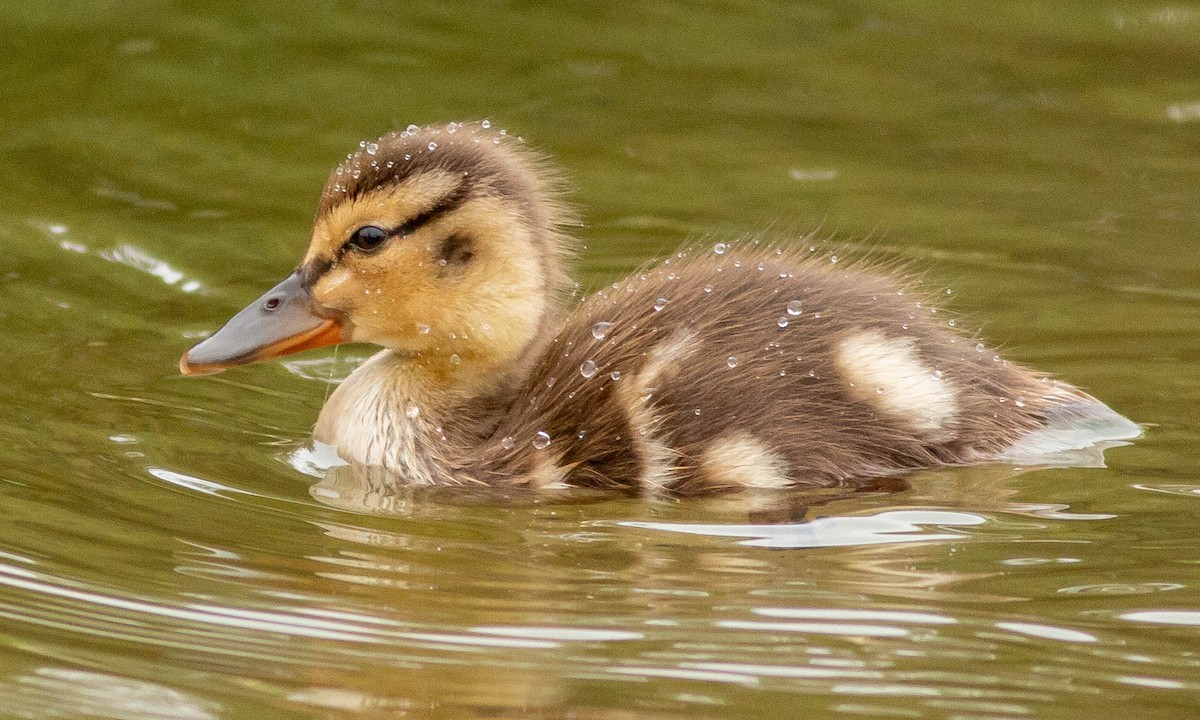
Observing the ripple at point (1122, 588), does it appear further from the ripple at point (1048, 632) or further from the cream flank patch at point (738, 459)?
the cream flank patch at point (738, 459)

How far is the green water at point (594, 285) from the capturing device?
2641mm

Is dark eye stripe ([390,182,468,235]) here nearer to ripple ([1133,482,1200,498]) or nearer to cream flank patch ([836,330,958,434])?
cream flank patch ([836,330,958,434])

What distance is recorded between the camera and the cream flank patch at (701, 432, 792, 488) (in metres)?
3.53

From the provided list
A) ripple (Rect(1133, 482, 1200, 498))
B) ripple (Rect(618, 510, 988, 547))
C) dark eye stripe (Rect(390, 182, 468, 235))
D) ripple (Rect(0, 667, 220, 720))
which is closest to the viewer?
ripple (Rect(0, 667, 220, 720))

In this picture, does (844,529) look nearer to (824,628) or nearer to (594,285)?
(824,628)

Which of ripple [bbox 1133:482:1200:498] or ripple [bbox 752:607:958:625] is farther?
ripple [bbox 1133:482:1200:498]

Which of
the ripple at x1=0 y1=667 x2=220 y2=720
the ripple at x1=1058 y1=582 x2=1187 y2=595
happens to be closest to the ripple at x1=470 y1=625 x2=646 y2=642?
the ripple at x1=0 y1=667 x2=220 y2=720

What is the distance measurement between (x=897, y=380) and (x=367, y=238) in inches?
40.4

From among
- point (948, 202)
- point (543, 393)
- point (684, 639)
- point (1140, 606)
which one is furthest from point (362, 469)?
point (948, 202)

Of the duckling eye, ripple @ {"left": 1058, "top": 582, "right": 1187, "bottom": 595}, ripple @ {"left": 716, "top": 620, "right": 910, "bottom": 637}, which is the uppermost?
the duckling eye

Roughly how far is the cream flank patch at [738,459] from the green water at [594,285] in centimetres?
9

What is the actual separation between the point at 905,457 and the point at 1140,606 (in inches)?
31.3

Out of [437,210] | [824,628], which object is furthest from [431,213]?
[824,628]

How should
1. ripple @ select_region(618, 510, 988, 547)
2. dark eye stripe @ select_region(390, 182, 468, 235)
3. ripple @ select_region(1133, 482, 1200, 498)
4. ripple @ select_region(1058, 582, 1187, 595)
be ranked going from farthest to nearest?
dark eye stripe @ select_region(390, 182, 468, 235), ripple @ select_region(1133, 482, 1200, 498), ripple @ select_region(618, 510, 988, 547), ripple @ select_region(1058, 582, 1187, 595)
